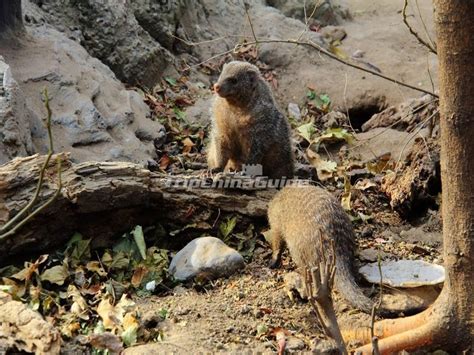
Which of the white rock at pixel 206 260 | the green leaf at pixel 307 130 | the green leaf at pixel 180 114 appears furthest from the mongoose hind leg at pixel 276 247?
the green leaf at pixel 180 114

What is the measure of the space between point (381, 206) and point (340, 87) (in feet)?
8.97

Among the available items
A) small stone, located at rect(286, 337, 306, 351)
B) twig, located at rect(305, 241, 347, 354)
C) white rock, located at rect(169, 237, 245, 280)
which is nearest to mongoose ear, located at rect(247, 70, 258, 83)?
white rock, located at rect(169, 237, 245, 280)

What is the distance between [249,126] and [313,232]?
1566 mm

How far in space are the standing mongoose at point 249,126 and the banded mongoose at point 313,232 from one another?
925 mm

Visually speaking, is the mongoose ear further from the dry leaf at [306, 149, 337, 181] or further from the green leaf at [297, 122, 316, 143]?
the green leaf at [297, 122, 316, 143]

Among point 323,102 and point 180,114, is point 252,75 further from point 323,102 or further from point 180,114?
point 323,102

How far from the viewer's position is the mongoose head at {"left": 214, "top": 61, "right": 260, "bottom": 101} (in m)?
5.68

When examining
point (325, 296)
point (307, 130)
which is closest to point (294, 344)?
point (325, 296)

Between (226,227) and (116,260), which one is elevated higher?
(226,227)

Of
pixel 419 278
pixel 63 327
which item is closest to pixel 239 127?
pixel 419 278

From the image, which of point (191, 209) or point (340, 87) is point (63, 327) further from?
point (340, 87)

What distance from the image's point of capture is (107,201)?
455 centimetres

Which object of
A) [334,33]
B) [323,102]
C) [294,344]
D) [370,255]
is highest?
[334,33]

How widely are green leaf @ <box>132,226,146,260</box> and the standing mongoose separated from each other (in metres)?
1.31
